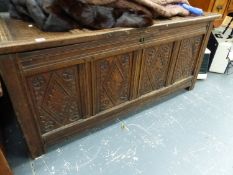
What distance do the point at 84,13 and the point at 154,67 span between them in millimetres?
633

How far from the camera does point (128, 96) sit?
133 centimetres

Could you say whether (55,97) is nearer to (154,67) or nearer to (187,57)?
(154,67)

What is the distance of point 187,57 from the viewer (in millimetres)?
1528

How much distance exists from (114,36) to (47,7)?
13.1 inches

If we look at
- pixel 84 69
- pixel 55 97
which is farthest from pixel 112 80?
pixel 55 97

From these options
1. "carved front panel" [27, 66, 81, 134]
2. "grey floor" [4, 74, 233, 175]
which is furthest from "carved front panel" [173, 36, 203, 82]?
"carved front panel" [27, 66, 81, 134]

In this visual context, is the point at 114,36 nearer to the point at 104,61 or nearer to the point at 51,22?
the point at 104,61

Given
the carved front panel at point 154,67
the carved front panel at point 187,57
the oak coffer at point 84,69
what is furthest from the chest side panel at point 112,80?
the carved front panel at point 187,57

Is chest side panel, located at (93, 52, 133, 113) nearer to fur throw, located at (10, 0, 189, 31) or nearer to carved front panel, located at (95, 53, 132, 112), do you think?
carved front panel, located at (95, 53, 132, 112)

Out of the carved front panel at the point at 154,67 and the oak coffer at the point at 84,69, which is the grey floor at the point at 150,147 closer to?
the oak coffer at the point at 84,69

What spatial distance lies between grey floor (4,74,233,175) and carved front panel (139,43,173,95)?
0.68ft

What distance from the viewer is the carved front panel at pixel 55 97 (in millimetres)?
922

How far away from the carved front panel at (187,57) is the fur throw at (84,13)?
0.42 m

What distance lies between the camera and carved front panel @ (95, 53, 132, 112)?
109 cm
